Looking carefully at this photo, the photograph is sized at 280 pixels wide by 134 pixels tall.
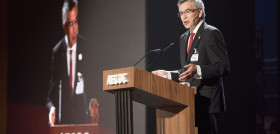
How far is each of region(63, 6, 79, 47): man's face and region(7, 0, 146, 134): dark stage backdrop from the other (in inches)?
4.0

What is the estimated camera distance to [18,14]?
6664mm

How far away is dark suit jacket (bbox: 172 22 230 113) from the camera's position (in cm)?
303

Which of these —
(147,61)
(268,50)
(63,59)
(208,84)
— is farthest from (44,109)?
(208,84)

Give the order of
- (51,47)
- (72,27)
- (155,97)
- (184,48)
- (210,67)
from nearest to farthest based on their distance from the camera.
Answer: (155,97) → (210,67) → (184,48) → (72,27) → (51,47)

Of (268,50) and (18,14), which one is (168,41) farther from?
(18,14)

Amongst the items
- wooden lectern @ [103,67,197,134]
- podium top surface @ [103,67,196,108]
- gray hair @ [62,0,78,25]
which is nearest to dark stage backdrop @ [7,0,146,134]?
gray hair @ [62,0,78,25]

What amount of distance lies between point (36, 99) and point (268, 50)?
125 inches

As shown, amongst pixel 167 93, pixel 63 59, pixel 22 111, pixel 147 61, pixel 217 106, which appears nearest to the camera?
pixel 167 93

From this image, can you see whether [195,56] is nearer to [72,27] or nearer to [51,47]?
[72,27]

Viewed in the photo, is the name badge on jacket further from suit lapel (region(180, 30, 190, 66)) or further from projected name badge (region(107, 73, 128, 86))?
projected name badge (region(107, 73, 128, 86))

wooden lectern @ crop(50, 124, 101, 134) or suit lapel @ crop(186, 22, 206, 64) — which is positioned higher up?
suit lapel @ crop(186, 22, 206, 64)

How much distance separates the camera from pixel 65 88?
19.3 ft

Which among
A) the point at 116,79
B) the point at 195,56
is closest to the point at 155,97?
the point at 116,79

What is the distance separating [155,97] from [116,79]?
11.0 inches
